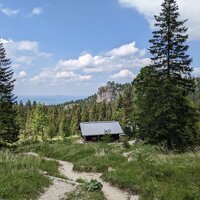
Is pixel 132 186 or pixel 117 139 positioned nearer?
pixel 132 186

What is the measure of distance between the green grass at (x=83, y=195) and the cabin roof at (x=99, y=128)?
185 ft

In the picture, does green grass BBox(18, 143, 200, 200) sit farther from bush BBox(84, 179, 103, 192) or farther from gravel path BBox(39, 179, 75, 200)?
gravel path BBox(39, 179, 75, 200)

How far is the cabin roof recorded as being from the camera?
69.8 meters

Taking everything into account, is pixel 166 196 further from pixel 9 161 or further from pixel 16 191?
pixel 9 161

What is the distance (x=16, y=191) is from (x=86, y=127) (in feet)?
199

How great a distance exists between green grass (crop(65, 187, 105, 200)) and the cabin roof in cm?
5629

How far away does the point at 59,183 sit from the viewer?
14.3 meters

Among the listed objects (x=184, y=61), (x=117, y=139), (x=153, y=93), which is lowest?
(x=117, y=139)

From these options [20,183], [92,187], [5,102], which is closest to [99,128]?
[5,102]

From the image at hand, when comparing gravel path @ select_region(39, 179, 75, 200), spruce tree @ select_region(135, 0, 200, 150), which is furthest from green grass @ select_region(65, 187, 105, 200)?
spruce tree @ select_region(135, 0, 200, 150)

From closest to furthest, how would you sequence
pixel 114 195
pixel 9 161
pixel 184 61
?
pixel 114 195
pixel 9 161
pixel 184 61

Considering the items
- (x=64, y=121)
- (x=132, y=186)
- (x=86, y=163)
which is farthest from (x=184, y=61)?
(x=64, y=121)

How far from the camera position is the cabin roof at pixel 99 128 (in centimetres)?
6975

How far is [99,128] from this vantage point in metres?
71.5
